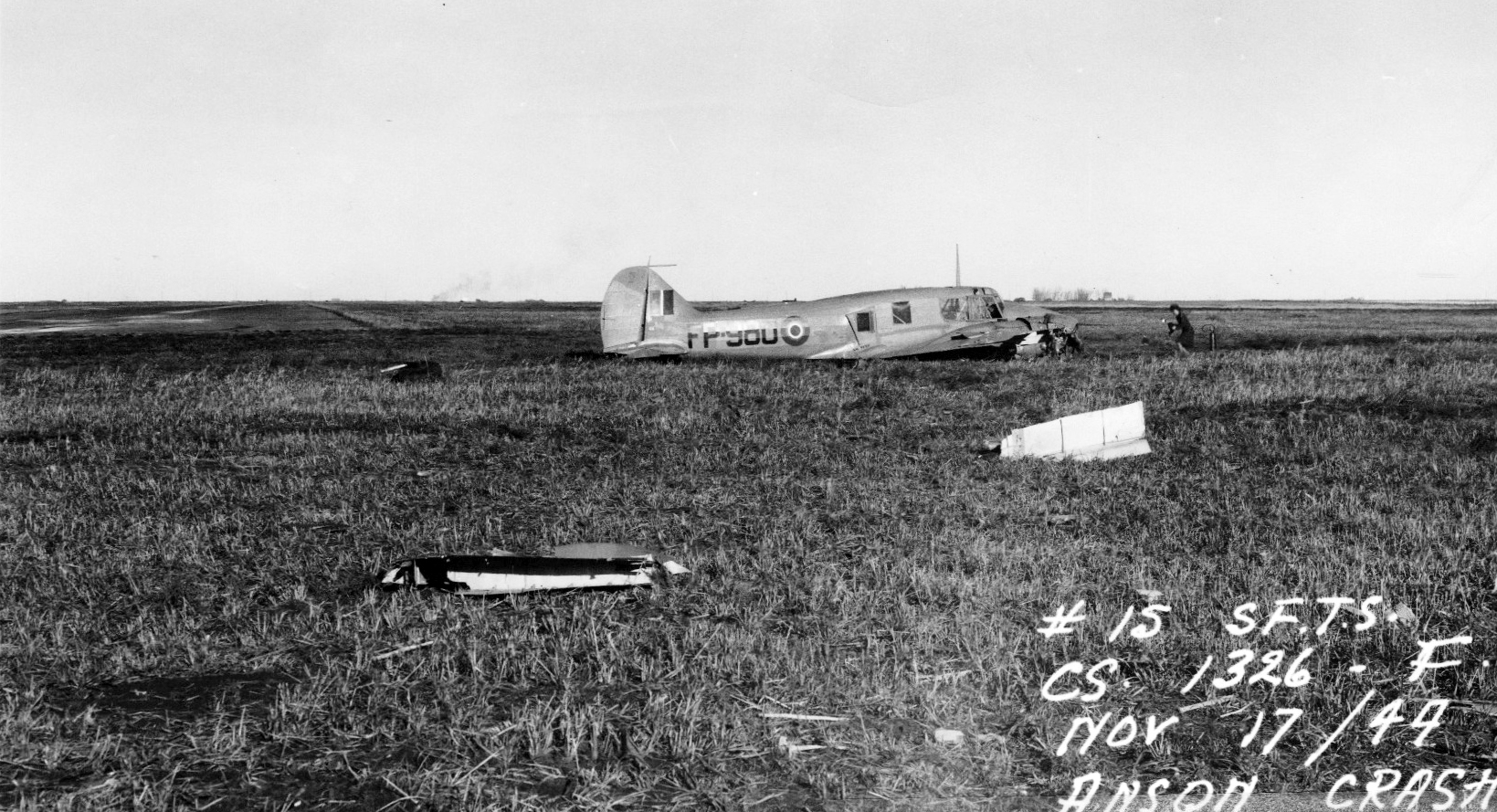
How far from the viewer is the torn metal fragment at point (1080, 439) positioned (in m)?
10.3

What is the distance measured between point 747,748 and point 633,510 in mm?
4419

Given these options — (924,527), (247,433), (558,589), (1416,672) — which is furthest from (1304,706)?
(247,433)

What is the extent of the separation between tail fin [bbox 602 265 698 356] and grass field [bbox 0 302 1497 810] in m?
9.69

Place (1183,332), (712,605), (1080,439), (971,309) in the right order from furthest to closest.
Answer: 1. (1183,332)
2. (971,309)
3. (1080,439)
4. (712,605)

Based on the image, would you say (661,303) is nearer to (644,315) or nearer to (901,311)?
(644,315)

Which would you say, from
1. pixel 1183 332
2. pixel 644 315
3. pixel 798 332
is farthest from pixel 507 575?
pixel 1183 332

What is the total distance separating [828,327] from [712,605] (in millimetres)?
17008

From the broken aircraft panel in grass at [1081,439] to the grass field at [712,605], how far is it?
0.34 meters

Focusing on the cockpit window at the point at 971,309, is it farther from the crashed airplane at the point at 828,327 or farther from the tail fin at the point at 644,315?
the tail fin at the point at 644,315

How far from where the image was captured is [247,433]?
39.2ft

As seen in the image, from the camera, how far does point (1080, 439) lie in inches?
411

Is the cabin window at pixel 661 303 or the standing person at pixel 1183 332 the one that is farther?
the standing person at pixel 1183 332

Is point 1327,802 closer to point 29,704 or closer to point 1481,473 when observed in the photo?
point 29,704

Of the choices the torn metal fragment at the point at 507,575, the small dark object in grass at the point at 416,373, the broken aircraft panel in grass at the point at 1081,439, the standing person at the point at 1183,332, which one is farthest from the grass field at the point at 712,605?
the standing person at the point at 1183,332
